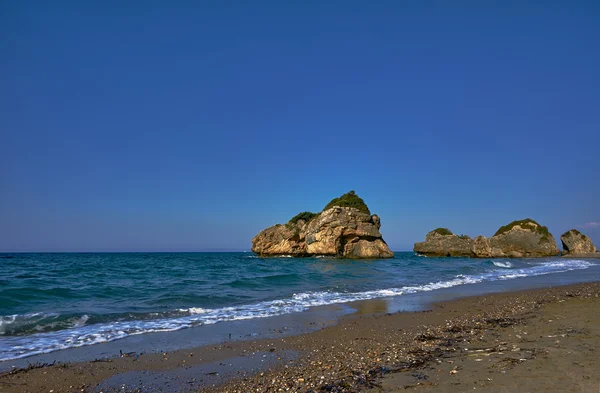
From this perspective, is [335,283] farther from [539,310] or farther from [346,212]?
[346,212]

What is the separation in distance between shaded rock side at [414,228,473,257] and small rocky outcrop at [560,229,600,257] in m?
17.6

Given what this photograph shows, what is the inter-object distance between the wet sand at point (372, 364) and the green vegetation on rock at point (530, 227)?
235 ft

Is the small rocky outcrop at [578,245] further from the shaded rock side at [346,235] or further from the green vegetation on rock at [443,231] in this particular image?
the shaded rock side at [346,235]

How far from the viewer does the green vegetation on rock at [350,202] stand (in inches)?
2862

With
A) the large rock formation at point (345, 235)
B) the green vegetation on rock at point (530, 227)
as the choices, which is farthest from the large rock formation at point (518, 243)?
the large rock formation at point (345, 235)

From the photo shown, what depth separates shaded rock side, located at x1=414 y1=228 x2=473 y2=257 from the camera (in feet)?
256

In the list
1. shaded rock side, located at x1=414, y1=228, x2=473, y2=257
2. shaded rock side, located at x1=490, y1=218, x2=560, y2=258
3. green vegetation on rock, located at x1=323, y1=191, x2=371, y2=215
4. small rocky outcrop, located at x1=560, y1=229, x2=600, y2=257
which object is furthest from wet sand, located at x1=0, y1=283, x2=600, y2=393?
small rocky outcrop, located at x1=560, y1=229, x2=600, y2=257

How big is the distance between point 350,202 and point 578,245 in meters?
44.2

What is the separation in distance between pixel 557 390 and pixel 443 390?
→ 137 centimetres

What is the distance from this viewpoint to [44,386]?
5.98 m

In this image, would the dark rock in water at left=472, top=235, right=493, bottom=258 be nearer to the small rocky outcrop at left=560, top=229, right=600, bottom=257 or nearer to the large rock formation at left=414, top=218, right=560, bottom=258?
the large rock formation at left=414, top=218, right=560, bottom=258

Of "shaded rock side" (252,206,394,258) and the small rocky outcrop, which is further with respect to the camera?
the small rocky outcrop

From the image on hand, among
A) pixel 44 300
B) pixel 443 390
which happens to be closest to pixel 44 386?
pixel 443 390

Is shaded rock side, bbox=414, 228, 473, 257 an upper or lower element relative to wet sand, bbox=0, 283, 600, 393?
upper
